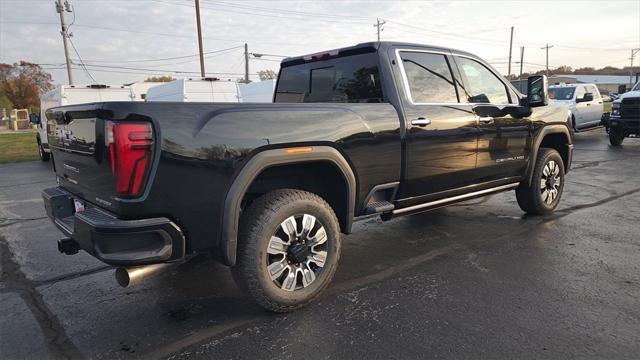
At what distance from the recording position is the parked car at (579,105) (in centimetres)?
1616

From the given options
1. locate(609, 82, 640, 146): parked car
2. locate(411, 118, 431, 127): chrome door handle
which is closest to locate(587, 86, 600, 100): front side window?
locate(609, 82, 640, 146): parked car

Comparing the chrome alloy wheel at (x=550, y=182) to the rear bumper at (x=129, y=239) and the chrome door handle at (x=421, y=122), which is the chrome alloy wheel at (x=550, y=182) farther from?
the rear bumper at (x=129, y=239)

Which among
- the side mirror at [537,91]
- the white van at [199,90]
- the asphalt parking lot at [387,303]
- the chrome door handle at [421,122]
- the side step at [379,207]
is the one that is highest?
the white van at [199,90]

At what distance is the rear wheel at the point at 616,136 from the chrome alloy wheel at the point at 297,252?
14.3 meters

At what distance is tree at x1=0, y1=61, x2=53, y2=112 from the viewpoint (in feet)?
227

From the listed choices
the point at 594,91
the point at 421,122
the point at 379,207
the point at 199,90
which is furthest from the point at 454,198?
the point at 594,91

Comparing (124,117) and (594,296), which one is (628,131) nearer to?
(594,296)

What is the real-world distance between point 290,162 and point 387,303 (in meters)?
1.28

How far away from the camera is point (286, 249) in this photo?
3314mm

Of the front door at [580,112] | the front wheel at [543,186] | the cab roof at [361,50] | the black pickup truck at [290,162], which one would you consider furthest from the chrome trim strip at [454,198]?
the front door at [580,112]

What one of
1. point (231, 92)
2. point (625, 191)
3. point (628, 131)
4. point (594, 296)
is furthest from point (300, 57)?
point (628, 131)

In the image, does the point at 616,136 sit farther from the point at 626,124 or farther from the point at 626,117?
the point at 626,117

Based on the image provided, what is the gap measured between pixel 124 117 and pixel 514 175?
4235 millimetres

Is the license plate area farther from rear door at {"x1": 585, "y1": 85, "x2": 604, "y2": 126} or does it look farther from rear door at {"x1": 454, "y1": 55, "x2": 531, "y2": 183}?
rear door at {"x1": 585, "y1": 85, "x2": 604, "y2": 126}
